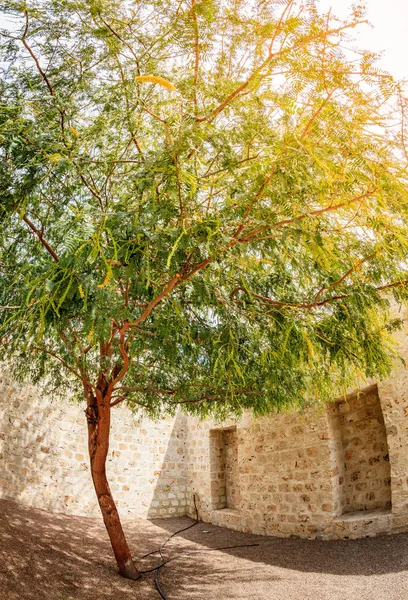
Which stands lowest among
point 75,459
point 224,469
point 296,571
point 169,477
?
point 296,571

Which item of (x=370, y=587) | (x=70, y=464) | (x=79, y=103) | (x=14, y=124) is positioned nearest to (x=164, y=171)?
(x=14, y=124)

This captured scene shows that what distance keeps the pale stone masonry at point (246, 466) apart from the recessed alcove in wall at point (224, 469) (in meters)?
0.02

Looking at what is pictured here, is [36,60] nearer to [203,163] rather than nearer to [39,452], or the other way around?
[203,163]

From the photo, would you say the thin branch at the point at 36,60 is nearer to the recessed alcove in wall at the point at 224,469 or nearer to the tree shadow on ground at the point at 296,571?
the tree shadow on ground at the point at 296,571

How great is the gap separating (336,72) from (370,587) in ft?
11.8

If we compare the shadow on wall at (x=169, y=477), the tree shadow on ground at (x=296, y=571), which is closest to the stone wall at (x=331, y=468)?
the tree shadow on ground at (x=296, y=571)

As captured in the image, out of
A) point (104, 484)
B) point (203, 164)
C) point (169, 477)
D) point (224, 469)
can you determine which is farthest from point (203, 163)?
point (169, 477)

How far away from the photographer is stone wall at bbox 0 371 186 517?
557 cm

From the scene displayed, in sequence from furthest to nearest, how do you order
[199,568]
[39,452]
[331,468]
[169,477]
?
[169,477] < [39,452] < [331,468] < [199,568]

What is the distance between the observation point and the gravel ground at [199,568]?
3.48 meters

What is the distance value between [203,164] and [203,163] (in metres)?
0.02

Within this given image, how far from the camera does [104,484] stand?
4.06 meters

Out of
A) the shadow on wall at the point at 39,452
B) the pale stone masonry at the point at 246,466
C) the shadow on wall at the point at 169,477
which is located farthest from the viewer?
the shadow on wall at the point at 169,477

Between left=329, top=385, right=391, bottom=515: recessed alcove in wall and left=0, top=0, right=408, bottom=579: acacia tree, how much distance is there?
253 centimetres
